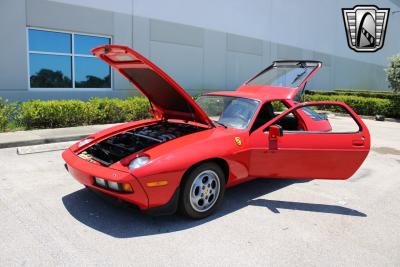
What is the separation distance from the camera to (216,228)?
3947mm

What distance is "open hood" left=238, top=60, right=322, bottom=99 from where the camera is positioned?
6.03 meters

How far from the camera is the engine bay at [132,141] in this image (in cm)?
421

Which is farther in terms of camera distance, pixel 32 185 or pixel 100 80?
pixel 100 80

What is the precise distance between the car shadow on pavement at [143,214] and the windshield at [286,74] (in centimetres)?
215

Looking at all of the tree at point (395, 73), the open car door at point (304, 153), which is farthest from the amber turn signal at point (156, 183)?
the tree at point (395, 73)

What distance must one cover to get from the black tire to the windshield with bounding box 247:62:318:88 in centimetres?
278

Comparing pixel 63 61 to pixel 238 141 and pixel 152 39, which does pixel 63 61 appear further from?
pixel 238 141

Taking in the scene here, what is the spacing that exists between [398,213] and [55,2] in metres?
11.3

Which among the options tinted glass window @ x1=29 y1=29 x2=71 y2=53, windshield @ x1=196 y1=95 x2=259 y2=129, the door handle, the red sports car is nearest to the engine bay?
the red sports car

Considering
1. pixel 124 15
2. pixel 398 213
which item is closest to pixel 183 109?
pixel 398 213

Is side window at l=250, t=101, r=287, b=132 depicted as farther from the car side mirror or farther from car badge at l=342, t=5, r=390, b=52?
car badge at l=342, t=5, r=390, b=52

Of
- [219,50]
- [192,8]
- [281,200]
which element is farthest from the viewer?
[219,50]

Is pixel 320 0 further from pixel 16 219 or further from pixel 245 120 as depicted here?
pixel 16 219

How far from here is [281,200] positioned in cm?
491
